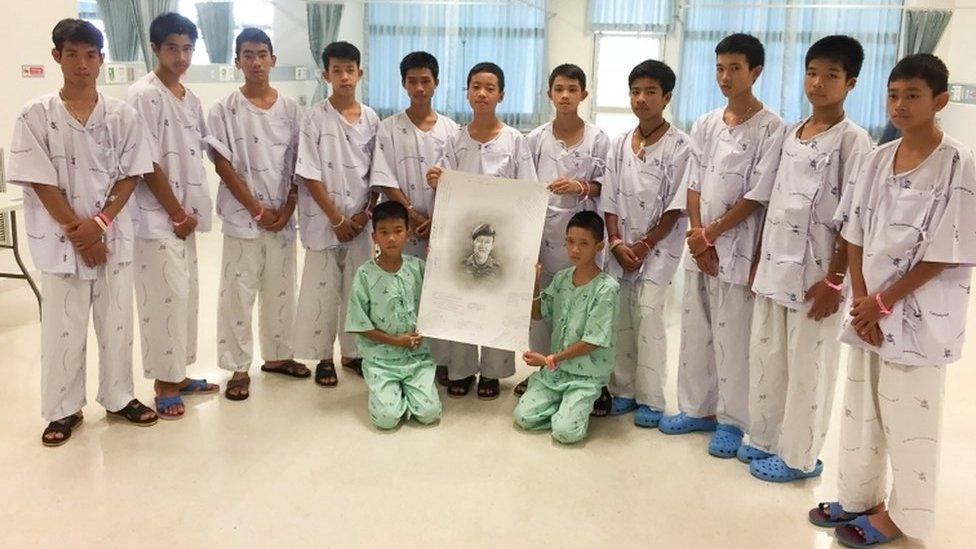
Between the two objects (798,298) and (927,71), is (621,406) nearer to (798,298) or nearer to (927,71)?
(798,298)

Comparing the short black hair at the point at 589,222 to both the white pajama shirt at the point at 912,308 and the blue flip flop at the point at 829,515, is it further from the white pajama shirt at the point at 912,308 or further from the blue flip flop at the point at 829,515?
the blue flip flop at the point at 829,515

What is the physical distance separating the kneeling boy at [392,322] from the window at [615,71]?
349 inches

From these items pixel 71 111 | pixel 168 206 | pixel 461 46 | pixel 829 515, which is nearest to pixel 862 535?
pixel 829 515

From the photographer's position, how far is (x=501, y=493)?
2768 mm

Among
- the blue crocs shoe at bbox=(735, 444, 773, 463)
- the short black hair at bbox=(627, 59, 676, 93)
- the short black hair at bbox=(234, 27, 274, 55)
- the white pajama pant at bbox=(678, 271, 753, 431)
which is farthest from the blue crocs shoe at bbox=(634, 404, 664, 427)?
the short black hair at bbox=(234, 27, 274, 55)

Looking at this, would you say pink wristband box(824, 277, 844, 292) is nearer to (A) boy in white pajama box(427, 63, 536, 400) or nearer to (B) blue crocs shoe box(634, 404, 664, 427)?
(B) blue crocs shoe box(634, 404, 664, 427)

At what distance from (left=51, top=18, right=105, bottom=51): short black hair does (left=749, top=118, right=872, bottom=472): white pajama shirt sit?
92.8 inches

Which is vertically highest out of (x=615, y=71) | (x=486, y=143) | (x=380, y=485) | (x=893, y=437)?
(x=615, y=71)

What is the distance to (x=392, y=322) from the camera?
339cm

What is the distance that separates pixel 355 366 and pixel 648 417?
1.40 meters

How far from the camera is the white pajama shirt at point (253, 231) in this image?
11.2 feet

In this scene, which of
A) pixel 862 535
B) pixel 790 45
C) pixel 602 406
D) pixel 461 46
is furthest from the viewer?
A: pixel 461 46

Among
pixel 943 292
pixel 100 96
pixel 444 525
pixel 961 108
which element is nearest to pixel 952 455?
pixel 943 292

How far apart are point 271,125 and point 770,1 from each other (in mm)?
9299
